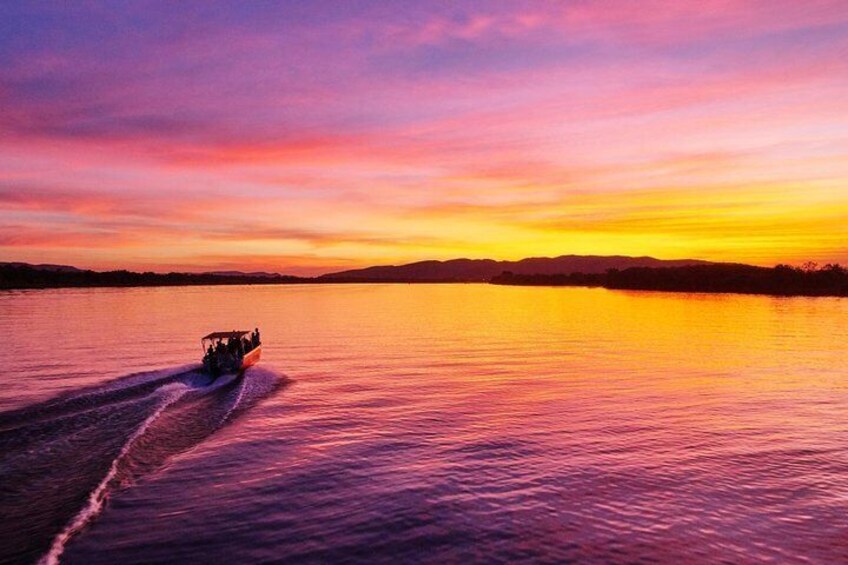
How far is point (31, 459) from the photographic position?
22984 mm

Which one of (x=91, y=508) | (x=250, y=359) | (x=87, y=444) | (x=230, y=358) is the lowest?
(x=91, y=508)

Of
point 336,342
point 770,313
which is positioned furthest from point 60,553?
point 770,313

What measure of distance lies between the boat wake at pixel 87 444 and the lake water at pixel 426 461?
0.37 feet

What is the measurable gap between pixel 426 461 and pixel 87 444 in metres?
15.3

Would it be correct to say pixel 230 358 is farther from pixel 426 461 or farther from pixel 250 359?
pixel 426 461

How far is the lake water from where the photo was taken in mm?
16672

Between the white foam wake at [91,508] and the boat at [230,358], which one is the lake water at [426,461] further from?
the boat at [230,358]

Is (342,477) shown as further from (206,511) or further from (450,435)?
(450,435)

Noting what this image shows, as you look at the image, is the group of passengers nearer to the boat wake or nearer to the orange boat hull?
the orange boat hull

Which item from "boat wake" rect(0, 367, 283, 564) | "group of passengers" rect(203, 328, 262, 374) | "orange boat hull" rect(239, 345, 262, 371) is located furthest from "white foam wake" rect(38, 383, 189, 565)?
"orange boat hull" rect(239, 345, 262, 371)

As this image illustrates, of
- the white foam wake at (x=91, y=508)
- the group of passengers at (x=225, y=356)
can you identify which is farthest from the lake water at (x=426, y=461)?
the group of passengers at (x=225, y=356)

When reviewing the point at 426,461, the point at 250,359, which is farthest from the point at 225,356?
the point at 426,461

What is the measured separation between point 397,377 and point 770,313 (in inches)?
3619

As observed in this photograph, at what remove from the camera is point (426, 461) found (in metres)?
23.8
